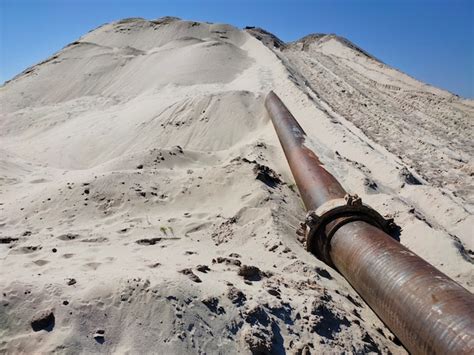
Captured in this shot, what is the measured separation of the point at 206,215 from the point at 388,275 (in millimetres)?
2837

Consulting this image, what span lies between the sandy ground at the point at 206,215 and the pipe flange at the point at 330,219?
208 millimetres

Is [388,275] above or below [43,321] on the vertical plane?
above

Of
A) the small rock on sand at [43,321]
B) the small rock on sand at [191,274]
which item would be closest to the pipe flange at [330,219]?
the small rock on sand at [191,274]

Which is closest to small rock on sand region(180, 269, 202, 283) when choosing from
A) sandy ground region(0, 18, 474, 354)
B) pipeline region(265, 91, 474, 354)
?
sandy ground region(0, 18, 474, 354)

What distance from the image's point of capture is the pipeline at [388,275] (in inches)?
109

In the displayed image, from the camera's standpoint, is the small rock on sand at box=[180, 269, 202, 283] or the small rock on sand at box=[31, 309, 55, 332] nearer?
the small rock on sand at box=[31, 309, 55, 332]

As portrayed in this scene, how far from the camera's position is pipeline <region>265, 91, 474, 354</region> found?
2764 millimetres

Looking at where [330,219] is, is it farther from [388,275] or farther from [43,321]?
[43,321]

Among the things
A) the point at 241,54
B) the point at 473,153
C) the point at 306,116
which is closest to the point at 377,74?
the point at 241,54

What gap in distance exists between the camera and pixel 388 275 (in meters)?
3.41

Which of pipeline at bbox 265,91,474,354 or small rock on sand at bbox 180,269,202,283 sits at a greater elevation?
pipeline at bbox 265,91,474,354

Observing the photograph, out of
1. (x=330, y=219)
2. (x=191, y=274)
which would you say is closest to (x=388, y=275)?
(x=330, y=219)

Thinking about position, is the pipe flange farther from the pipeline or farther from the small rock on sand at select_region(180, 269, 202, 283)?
the small rock on sand at select_region(180, 269, 202, 283)

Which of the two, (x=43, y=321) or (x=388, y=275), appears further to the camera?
(x=388, y=275)
